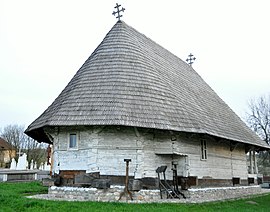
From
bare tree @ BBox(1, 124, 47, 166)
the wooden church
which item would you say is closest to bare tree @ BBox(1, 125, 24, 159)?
bare tree @ BBox(1, 124, 47, 166)

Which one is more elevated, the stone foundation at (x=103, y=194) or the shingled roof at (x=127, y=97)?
the shingled roof at (x=127, y=97)

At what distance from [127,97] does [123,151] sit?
5.75ft

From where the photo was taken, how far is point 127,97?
10.8 metres

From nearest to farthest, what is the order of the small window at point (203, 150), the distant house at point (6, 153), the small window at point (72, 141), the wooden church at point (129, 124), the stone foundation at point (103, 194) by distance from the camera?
the stone foundation at point (103, 194) → the wooden church at point (129, 124) → the small window at point (72, 141) → the small window at point (203, 150) → the distant house at point (6, 153)

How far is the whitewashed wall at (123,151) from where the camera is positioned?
1022cm

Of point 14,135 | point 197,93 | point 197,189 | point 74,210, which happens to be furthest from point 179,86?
point 14,135

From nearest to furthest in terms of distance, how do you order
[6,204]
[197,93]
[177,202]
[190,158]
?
[6,204]
[177,202]
[190,158]
[197,93]

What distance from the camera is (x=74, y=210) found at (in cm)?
745

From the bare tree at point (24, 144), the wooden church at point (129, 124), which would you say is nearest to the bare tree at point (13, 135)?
the bare tree at point (24, 144)

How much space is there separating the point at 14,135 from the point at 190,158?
38306 mm

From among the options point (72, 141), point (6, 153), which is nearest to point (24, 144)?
point (6, 153)

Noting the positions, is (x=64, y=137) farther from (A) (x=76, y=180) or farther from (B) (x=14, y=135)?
(B) (x=14, y=135)

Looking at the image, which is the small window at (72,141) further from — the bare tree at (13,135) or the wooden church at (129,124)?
the bare tree at (13,135)

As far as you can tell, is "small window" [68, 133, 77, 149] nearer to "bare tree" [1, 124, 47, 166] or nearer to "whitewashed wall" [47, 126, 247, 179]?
"whitewashed wall" [47, 126, 247, 179]
